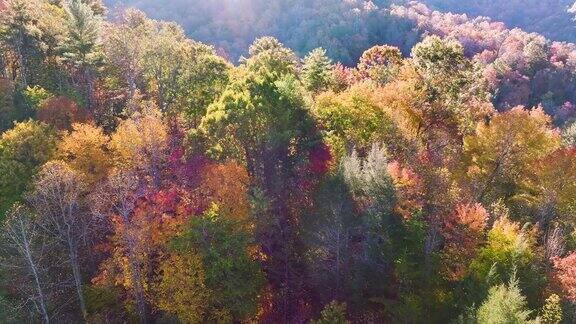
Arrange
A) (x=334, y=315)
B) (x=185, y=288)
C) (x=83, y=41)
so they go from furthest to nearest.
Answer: (x=83, y=41) → (x=185, y=288) → (x=334, y=315)

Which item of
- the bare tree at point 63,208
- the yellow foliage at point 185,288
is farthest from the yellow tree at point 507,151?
the bare tree at point 63,208

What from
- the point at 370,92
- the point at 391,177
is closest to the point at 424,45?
the point at 370,92

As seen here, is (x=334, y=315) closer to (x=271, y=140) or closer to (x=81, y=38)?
(x=271, y=140)

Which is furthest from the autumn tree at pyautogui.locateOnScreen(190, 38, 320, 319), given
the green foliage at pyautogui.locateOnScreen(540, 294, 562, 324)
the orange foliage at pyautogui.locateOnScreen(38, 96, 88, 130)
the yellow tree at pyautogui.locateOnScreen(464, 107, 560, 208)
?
the green foliage at pyautogui.locateOnScreen(540, 294, 562, 324)

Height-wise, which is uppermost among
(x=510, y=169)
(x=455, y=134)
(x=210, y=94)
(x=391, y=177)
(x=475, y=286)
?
(x=210, y=94)

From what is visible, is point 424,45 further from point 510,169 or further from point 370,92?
point 510,169

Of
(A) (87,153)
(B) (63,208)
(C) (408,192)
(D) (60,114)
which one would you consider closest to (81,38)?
(D) (60,114)
